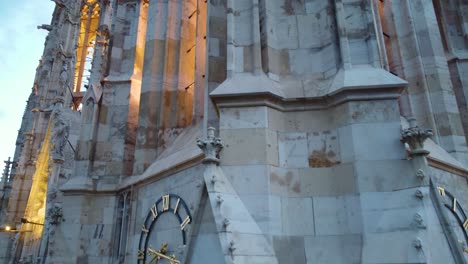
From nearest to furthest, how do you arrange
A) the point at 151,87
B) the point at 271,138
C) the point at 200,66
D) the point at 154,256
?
1. the point at 271,138
2. the point at 154,256
3. the point at 200,66
4. the point at 151,87

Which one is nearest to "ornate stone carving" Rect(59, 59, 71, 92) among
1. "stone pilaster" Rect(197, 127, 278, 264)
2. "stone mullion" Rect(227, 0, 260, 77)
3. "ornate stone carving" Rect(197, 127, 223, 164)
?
"stone mullion" Rect(227, 0, 260, 77)

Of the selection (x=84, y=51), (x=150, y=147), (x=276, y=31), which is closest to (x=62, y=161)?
(x=150, y=147)

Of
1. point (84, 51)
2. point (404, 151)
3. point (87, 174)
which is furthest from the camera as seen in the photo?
point (84, 51)

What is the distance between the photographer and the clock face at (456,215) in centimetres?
726

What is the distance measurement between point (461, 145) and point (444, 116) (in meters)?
0.78

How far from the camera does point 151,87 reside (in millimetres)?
9875

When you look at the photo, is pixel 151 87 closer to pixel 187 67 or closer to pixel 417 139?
pixel 187 67

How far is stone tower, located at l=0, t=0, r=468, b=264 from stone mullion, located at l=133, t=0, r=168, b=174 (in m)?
0.03

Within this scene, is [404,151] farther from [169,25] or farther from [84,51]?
[84,51]

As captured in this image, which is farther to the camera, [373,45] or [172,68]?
[172,68]

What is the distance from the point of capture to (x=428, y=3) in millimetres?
10352

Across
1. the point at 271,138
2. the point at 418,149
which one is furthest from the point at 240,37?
the point at 418,149

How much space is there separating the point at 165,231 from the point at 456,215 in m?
5.56

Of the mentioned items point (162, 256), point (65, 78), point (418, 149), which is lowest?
point (162, 256)
